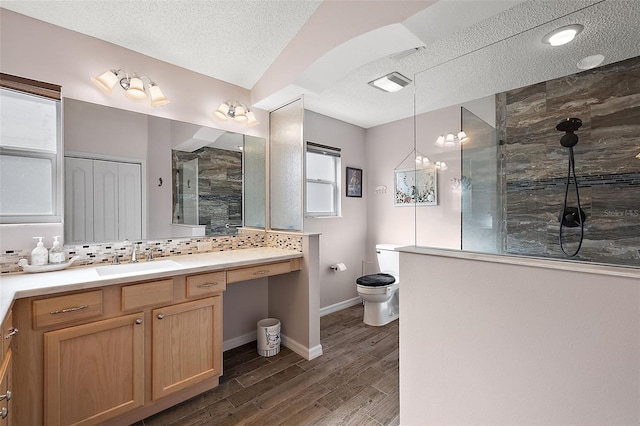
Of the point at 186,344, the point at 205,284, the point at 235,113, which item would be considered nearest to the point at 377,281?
the point at 205,284

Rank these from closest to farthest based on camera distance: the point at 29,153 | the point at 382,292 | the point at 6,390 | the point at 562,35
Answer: the point at 6,390, the point at 562,35, the point at 29,153, the point at 382,292

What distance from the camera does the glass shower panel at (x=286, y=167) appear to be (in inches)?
99.9

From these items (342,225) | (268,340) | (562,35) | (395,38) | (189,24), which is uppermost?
(189,24)

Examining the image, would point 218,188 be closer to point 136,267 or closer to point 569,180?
point 136,267

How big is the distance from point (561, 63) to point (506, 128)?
1.25 feet

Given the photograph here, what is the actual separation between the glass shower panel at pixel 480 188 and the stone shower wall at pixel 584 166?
0.06 m

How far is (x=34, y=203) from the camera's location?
5.67ft

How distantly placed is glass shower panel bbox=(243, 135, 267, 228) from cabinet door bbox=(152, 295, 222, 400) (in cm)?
100

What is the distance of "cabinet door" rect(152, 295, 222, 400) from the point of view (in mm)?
1707

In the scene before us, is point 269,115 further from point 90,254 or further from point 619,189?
point 619,189

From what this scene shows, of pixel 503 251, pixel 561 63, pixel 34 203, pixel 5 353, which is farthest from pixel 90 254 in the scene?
pixel 561 63

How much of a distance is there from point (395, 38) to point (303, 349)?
239cm

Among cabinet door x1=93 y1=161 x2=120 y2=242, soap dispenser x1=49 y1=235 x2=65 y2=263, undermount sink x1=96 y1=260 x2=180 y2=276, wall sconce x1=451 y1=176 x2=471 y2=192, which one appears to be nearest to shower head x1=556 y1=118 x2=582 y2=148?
wall sconce x1=451 y1=176 x2=471 y2=192

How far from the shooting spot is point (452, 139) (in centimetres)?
204
